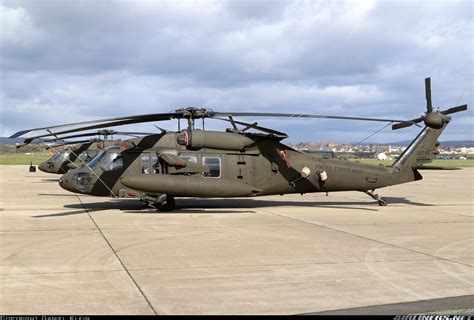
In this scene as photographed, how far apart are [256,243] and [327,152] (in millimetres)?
8728

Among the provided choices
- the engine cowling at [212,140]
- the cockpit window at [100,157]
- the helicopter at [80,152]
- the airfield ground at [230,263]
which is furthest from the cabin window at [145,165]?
the helicopter at [80,152]

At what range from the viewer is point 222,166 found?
1648 cm

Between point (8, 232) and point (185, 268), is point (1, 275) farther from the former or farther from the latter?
point (8, 232)

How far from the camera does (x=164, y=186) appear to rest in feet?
48.2

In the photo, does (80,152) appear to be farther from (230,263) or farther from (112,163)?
(230,263)

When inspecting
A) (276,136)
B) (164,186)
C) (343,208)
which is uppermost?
(276,136)

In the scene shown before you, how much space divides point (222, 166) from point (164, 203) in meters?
2.37

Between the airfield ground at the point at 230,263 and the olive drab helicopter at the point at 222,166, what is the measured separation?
3.26ft

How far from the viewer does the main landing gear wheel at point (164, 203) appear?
1578 centimetres

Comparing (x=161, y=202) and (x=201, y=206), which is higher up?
(x=161, y=202)

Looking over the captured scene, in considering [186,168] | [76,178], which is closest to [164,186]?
[186,168]

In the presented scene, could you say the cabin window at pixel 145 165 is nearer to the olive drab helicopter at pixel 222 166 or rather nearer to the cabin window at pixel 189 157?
the olive drab helicopter at pixel 222 166

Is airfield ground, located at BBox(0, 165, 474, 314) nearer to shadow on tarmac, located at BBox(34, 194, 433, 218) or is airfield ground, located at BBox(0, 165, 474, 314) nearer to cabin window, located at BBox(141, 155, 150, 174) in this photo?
shadow on tarmac, located at BBox(34, 194, 433, 218)

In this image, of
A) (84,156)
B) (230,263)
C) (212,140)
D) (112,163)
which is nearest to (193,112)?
(212,140)
